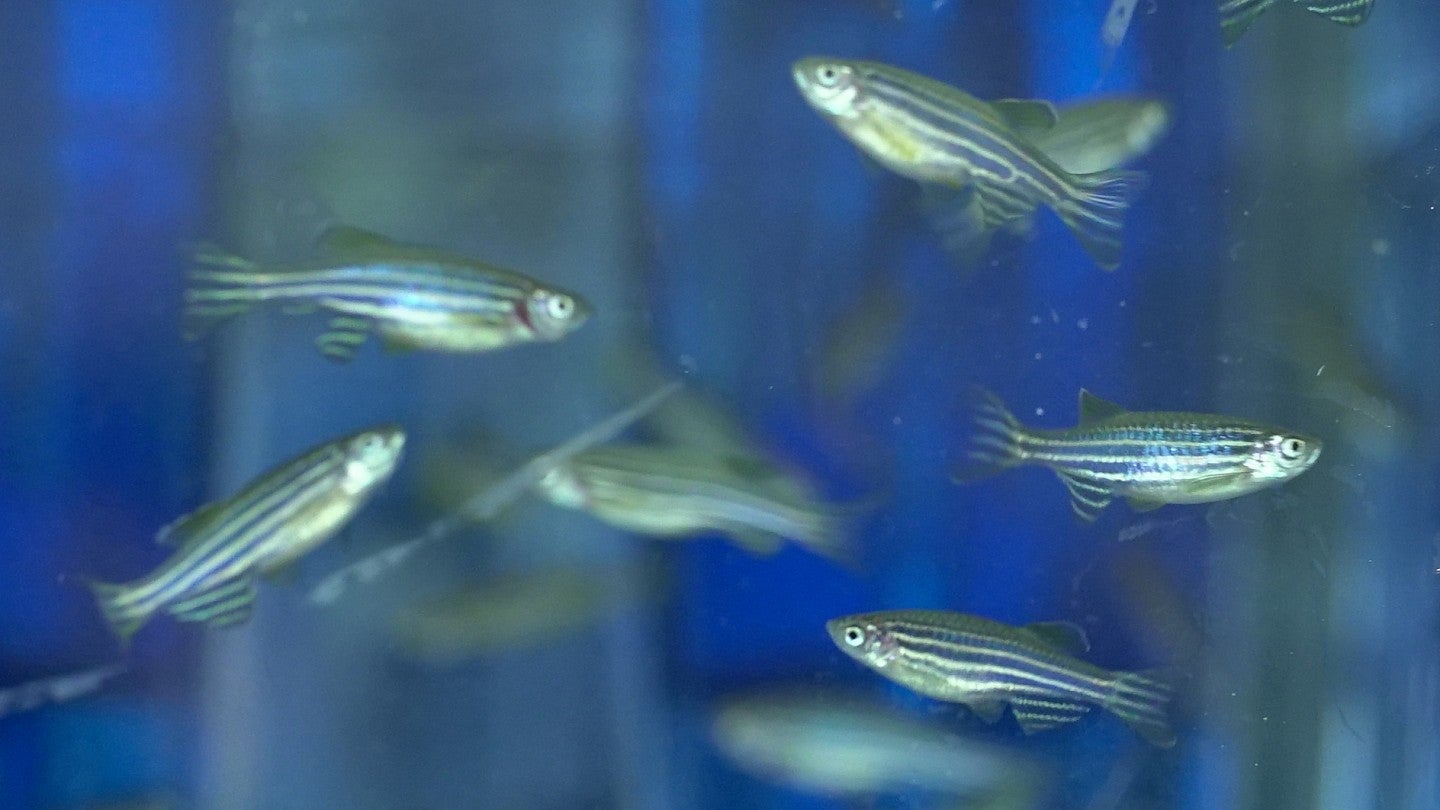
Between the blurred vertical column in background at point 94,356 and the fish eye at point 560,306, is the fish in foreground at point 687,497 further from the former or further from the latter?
the blurred vertical column in background at point 94,356

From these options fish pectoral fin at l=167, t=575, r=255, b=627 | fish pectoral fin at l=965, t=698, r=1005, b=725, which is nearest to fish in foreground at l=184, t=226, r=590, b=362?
fish pectoral fin at l=167, t=575, r=255, b=627

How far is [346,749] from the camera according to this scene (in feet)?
11.3

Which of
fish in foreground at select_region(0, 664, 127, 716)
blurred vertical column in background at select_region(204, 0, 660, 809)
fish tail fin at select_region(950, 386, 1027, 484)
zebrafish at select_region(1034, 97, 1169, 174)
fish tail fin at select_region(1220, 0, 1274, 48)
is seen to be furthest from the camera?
blurred vertical column in background at select_region(204, 0, 660, 809)

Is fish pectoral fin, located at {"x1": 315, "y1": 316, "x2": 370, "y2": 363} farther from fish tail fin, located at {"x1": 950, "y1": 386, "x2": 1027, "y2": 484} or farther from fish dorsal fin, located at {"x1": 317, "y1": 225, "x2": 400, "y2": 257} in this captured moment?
fish tail fin, located at {"x1": 950, "y1": 386, "x2": 1027, "y2": 484}

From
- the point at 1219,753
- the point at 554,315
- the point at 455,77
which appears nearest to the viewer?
Answer: the point at 554,315

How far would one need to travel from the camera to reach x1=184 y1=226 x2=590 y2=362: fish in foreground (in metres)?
2.41

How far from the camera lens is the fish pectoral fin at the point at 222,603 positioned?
2.44m

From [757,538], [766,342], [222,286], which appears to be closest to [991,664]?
[757,538]

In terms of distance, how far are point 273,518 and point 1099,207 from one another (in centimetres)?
212

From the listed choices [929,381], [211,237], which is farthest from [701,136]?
[211,237]

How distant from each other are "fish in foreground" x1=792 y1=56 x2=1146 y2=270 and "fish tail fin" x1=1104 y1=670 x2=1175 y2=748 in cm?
105

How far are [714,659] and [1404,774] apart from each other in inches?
→ 95.2

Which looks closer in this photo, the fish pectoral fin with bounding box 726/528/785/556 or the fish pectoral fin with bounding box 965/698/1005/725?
the fish pectoral fin with bounding box 965/698/1005/725

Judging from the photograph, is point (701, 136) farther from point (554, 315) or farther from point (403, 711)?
point (403, 711)
